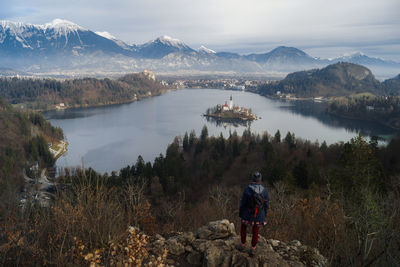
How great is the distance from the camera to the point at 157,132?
1398 inches

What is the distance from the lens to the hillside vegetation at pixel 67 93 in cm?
6175

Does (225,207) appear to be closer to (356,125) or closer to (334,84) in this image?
(356,125)

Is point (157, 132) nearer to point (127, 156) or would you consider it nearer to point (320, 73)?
point (127, 156)

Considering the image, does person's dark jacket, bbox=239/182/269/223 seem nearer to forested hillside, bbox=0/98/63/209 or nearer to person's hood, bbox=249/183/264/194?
person's hood, bbox=249/183/264/194

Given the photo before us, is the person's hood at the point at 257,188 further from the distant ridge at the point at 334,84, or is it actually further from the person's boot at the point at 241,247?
the distant ridge at the point at 334,84

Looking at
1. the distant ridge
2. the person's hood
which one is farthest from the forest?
the distant ridge

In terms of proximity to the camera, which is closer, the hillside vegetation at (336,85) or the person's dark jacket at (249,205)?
the person's dark jacket at (249,205)

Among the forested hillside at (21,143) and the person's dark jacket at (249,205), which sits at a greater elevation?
the person's dark jacket at (249,205)

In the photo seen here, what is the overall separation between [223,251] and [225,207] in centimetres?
348

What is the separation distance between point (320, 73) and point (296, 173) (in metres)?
103

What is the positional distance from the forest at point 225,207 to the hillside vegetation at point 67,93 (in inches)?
1830

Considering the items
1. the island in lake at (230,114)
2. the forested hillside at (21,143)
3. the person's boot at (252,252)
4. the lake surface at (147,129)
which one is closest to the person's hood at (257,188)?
the person's boot at (252,252)

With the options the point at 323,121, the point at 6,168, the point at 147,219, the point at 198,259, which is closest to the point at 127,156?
the point at 6,168

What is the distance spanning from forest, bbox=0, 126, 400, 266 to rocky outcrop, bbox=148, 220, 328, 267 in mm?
371
